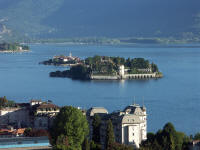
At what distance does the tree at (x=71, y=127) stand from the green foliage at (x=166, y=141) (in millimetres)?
973

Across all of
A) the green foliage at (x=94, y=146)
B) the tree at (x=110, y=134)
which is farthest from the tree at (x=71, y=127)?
the tree at (x=110, y=134)

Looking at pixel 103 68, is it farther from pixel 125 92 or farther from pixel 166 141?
pixel 166 141

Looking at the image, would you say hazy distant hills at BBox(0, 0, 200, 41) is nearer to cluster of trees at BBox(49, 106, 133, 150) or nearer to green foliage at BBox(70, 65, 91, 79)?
green foliage at BBox(70, 65, 91, 79)

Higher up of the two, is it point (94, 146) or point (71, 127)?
point (71, 127)

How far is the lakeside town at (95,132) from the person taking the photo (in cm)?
1166

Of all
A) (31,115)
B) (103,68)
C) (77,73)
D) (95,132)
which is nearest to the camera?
(95,132)

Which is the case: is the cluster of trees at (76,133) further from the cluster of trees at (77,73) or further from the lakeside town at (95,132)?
the cluster of trees at (77,73)

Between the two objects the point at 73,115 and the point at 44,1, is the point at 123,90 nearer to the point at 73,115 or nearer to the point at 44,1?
the point at 73,115

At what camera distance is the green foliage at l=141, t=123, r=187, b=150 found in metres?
12.0

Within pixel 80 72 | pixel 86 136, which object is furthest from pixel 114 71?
pixel 86 136

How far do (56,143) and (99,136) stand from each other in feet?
6.30

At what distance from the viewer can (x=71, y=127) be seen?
12.2 m

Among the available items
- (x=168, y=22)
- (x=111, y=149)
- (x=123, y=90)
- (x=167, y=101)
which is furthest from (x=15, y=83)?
(x=168, y=22)

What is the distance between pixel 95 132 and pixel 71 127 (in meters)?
0.85
